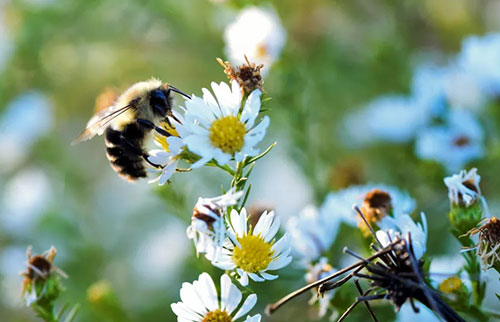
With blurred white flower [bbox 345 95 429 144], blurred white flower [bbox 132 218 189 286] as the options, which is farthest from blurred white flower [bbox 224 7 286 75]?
blurred white flower [bbox 132 218 189 286]

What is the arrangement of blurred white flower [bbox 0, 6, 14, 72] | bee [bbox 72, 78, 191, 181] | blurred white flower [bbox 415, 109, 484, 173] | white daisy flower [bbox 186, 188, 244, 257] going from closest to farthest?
white daisy flower [bbox 186, 188, 244, 257] < bee [bbox 72, 78, 191, 181] < blurred white flower [bbox 415, 109, 484, 173] < blurred white flower [bbox 0, 6, 14, 72]

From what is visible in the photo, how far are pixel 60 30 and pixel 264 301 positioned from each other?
1.20 m

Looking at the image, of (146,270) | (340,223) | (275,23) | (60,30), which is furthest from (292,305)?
(60,30)

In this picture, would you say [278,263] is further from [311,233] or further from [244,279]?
[311,233]

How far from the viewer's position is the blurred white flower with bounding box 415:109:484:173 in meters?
1.48

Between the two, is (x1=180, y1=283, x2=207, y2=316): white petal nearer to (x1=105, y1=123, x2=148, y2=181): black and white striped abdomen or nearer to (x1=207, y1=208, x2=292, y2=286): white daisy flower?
(x1=207, y1=208, x2=292, y2=286): white daisy flower

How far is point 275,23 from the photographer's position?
5.37ft

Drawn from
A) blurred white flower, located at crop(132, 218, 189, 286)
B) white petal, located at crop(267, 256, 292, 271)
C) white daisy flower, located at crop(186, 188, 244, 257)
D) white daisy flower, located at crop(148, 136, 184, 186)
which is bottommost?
white petal, located at crop(267, 256, 292, 271)

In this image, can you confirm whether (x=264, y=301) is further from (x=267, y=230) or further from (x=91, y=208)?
(x=91, y=208)

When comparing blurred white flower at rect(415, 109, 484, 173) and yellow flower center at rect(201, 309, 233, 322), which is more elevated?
blurred white flower at rect(415, 109, 484, 173)

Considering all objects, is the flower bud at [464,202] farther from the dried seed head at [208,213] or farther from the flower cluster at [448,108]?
the flower cluster at [448,108]

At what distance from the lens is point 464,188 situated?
0.92m

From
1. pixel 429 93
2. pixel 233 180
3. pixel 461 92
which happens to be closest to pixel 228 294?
pixel 233 180

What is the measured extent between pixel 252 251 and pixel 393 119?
1.00 m
